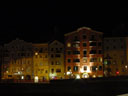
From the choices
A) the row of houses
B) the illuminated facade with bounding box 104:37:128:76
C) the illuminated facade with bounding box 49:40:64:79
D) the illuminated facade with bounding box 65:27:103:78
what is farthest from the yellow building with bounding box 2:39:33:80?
the illuminated facade with bounding box 104:37:128:76

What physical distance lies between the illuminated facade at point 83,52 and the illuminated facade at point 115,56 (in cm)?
178

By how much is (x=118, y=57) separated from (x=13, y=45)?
100ft

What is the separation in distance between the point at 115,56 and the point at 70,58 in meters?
12.7

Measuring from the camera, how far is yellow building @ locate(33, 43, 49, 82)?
70.8 metres

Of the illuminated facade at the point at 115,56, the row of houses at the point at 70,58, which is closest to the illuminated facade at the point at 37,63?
the row of houses at the point at 70,58

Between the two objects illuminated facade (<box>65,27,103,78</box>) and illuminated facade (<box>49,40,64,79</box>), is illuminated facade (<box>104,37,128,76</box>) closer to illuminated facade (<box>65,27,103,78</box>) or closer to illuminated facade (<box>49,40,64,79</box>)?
illuminated facade (<box>65,27,103,78</box>)

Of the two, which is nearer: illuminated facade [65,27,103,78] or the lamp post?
the lamp post

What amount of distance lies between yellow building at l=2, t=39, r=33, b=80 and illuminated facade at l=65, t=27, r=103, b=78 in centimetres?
1096

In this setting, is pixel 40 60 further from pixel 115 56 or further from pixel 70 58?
pixel 115 56

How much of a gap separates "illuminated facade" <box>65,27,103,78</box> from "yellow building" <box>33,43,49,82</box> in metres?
5.79

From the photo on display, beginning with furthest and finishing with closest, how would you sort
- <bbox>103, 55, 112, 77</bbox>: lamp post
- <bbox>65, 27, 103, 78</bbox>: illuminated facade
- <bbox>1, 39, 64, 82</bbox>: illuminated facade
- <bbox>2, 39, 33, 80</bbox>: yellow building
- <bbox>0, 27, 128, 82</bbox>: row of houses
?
1. <bbox>2, 39, 33, 80</bbox>: yellow building
2. <bbox>1, 39, 64, 82</bbox>: illuminated facade
3. <bbox>65, 27, 103, 78</bbox>: illuminated facade
4. <bbox>0, 27, 128, 82</bbox>: row of houses
5. <bbox>103, 55, 112, 77</bbox>: lamp post

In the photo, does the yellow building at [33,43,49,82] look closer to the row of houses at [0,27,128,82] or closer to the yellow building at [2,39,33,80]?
the row of houses at [0,27,128,82]

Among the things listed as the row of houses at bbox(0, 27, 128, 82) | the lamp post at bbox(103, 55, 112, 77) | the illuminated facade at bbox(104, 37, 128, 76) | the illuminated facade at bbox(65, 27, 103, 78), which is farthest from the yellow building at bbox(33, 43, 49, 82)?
the illuminated facade at bbox(104, 37, 128, 76)

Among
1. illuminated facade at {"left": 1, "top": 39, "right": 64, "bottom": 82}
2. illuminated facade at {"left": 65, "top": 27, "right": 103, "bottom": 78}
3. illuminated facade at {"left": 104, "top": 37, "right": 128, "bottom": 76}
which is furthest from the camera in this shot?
illuminated facade at {"left": 1, "top": 39, "right": 64, "bottom": 82}
